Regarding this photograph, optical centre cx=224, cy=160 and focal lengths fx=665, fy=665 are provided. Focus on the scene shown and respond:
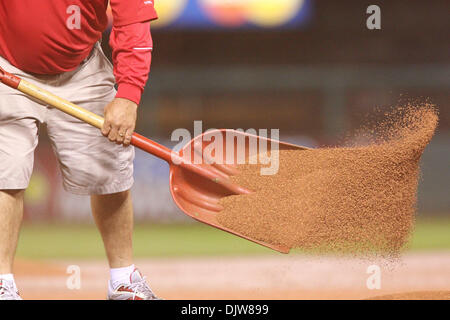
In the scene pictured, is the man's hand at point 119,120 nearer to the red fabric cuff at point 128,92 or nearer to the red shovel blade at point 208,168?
the red fabric cuff at point 128,92

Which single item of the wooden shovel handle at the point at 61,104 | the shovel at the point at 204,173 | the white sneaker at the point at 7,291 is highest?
the wooden shovel handle at the point at 61,104

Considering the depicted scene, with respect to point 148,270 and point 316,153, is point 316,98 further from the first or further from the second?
point 316,153

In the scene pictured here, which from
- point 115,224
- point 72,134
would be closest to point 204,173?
point 115,224

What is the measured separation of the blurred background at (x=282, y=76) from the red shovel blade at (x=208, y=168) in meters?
3.21

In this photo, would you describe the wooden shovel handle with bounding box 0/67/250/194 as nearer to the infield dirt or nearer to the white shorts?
the white shorts

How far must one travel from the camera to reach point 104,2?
267 centimetres

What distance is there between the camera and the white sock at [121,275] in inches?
112

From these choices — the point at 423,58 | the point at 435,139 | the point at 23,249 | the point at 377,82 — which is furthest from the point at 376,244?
the point at 423,58

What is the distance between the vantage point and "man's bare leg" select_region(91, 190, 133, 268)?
2.84 m

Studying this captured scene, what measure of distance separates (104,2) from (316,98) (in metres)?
8.30

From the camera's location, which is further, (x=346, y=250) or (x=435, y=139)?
(x=435, y=139)

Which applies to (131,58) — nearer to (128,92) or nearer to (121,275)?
(128,92)

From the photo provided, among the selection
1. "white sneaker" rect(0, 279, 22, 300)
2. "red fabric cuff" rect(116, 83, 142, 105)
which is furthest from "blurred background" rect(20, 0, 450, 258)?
"white sneaker" rect(0, 279, 22, 300)

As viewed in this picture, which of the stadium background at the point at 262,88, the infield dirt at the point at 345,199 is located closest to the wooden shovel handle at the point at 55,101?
the infield dirt at the point at 345,199
